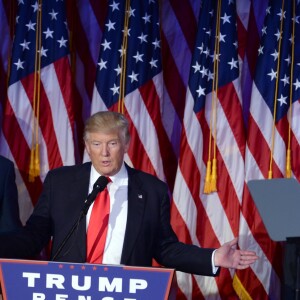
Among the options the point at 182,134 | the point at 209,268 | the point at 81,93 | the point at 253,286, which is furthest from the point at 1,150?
the point at 209,268

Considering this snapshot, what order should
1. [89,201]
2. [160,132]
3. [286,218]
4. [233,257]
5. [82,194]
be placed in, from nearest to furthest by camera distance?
[286,218], [89,201], [233,257], [82,194], [160,132]

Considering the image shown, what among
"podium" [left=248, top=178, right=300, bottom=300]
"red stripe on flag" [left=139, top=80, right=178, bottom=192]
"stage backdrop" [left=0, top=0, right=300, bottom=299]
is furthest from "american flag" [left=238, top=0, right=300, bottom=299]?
"podium" [left=248, top=178, right=300, bottom=300]

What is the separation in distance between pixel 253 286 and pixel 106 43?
173 cm

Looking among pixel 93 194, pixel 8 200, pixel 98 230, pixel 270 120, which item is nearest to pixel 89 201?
pixel 93 194

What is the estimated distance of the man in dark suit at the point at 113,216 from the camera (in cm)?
289

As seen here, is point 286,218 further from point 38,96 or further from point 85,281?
point 38,96

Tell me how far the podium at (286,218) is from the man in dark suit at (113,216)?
19.5 inches

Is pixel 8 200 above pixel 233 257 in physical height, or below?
above

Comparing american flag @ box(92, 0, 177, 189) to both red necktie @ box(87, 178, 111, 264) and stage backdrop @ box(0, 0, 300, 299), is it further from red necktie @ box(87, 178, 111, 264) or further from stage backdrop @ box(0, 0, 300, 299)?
red necktie @ box(87, 178, 111, 264)

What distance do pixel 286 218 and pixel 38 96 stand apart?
2515 mm

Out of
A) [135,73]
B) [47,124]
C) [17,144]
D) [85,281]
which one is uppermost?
[135,73]

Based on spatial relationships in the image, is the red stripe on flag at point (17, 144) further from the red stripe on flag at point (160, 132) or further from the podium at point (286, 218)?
the podium at point (286, 218)

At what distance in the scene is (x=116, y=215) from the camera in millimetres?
3004

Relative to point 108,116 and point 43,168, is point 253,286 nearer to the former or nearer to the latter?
point 43,168
